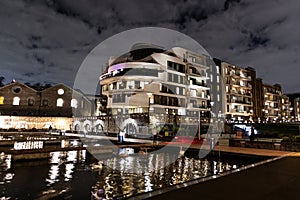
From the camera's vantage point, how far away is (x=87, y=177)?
1138 centimetres

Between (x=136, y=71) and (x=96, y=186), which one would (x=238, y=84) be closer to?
(x=136, y=71)

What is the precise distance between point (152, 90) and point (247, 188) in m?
34.7

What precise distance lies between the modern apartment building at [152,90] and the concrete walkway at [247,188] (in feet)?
87.7

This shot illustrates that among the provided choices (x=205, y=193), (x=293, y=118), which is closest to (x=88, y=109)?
(x=205, y=193)

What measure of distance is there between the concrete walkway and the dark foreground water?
3.13 meters

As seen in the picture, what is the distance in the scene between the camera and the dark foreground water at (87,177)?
344 inches

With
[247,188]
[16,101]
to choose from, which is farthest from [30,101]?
[247,188]

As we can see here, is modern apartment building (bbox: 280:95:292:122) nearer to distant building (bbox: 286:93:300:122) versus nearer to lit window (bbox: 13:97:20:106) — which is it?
distant building (bbox: 286:93:300:122)

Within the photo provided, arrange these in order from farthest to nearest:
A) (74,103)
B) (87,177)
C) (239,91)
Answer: (239,91) → (74,103) → (87,177)

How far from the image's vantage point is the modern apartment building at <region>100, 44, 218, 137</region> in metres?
38.3

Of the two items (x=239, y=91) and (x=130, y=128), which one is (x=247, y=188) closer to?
(x=130, y=128)

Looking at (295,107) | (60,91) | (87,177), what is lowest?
(87,177)

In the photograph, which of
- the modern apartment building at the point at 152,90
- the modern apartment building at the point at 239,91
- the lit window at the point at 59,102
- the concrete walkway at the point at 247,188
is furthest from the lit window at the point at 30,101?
the modern apartment building at the point at 239,91

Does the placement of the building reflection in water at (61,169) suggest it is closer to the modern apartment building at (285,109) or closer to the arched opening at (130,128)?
the arched opening at (130,128)
